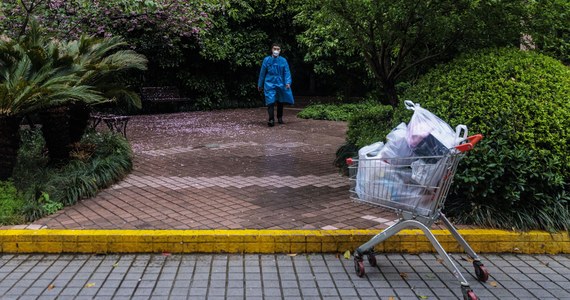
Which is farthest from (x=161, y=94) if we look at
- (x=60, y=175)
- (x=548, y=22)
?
(x=548, y=22)

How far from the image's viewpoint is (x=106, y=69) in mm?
7062

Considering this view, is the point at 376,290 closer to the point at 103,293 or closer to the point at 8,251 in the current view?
the point at 103,293

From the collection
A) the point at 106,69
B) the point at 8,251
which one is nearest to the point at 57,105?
the point at 106,69

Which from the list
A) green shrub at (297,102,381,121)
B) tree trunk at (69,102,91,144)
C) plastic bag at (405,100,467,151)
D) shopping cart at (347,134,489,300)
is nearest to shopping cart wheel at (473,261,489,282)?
shopping cart at (347,134,489,300)

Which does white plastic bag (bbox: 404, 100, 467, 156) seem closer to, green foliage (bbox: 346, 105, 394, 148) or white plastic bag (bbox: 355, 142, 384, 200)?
white plastic bag (bbox: 355, 142, 384, 200)

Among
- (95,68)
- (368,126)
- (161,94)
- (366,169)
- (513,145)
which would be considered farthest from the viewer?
(161,94)

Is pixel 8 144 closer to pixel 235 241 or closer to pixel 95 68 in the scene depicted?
pixel 95 68

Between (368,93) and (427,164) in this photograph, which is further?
(368,93)

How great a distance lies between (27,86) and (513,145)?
511 cm

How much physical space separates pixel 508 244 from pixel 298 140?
19.3 feet

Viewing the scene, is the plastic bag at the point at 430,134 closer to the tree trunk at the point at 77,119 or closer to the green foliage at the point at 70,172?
the green foliage at the point at 70,172

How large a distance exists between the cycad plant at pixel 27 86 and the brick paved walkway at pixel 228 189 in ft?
3.65

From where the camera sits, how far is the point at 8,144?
19.1ft

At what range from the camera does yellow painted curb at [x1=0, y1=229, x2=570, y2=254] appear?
4691mm
